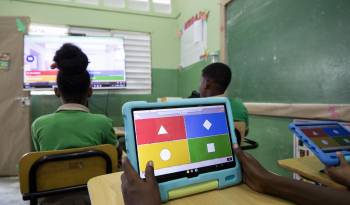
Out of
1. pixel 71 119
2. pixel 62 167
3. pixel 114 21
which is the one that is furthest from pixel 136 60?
pixel 62 167

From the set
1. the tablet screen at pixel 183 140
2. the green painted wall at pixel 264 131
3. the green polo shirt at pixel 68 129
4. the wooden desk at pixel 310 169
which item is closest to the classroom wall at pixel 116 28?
the green painted wall at pixel 264 131

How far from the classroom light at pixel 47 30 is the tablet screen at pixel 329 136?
9.99ft

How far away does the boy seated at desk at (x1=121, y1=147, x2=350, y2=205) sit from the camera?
534 millimetres

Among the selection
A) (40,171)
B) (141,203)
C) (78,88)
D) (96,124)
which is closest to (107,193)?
(141,203)

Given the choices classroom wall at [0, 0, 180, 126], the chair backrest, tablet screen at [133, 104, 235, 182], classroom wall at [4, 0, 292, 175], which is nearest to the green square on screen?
tablet screen at [133, 104, 235, 182]

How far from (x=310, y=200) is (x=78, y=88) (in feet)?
3.81

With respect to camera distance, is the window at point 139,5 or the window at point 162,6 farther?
the window at point 162,6

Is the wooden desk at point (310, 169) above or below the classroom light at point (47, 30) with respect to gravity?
below

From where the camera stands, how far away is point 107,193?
2.17 feet

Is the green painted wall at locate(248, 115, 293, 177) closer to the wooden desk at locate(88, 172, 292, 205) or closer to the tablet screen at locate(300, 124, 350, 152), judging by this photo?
the tablet screen at locate(300, 124, 350, 152)

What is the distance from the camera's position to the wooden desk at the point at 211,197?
0.60 m

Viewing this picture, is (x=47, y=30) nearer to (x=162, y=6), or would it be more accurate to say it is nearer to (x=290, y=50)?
(x=162, y=6)

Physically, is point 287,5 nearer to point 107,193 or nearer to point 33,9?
point 107,193

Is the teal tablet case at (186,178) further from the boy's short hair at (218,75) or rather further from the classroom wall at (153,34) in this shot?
the classroom wall at (153,34)
